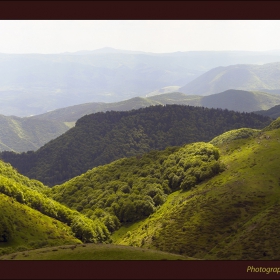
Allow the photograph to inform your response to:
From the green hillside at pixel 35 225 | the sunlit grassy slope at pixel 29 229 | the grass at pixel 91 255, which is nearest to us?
the grass at pixel 91 255

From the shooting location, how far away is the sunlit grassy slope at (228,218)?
70.8m

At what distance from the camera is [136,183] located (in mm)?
155750

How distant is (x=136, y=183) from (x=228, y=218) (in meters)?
71.7

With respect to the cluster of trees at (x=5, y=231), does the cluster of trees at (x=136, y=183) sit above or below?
below

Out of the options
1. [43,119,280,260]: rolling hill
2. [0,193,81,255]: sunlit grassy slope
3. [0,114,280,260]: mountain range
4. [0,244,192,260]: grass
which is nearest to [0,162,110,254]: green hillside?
[0,193,81,255]: sunlit grassy slope

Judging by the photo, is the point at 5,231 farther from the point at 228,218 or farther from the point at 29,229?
the point at 228,218

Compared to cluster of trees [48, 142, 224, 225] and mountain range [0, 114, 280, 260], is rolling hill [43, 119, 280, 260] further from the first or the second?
mountain range [0, 114, 280, 260]

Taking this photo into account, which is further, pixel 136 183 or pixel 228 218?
pixel 136 183

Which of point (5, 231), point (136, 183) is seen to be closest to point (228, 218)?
point (5, 231)

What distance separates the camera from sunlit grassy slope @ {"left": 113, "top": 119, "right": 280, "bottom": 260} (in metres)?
70.8

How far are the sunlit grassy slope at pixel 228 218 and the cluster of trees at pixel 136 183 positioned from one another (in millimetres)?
5682

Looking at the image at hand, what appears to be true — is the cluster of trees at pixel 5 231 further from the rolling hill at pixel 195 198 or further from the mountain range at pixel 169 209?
the rolling hill at pixel 195 198

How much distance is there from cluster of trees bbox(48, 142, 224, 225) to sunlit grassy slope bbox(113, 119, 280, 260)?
568 cm

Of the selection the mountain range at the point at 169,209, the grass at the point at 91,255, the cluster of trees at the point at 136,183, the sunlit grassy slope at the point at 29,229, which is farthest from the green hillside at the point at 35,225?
the cluster of trees at the point at 136,183
